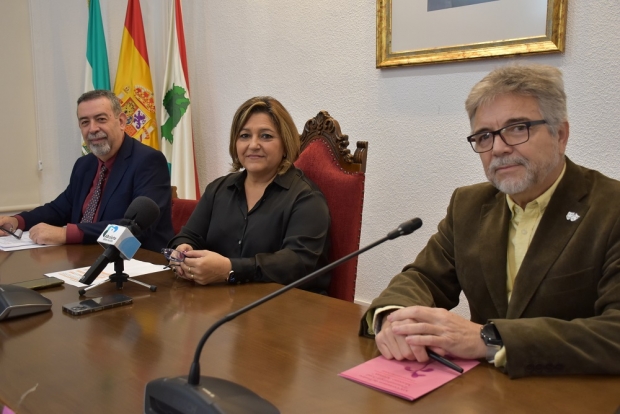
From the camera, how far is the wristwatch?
→ 108 cm

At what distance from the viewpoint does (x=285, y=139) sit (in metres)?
2.21

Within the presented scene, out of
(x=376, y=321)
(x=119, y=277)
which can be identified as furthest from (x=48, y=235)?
(x=376, y=321)

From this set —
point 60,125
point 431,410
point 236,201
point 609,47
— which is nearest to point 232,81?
point 60,125

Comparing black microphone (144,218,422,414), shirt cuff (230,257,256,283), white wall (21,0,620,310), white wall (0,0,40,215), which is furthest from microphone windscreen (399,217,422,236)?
white wall (0,0,40,215)

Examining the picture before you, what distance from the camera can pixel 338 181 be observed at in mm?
2150

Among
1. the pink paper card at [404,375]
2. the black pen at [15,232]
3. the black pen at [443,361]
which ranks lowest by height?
the black pen at [15,232]

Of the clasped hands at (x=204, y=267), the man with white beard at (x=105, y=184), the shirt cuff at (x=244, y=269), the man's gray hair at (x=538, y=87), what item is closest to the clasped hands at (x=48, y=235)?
the man with white beard at (x=105, y=184)

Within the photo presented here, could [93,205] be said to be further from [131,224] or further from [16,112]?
[16,112]

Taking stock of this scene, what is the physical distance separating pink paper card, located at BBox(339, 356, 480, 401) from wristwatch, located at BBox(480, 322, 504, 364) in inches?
1.2

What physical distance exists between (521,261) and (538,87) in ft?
1.43

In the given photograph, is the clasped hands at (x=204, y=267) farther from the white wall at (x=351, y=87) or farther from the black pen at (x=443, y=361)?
the white wall at (x=351, y=87)

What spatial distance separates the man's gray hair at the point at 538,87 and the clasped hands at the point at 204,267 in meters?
0.92

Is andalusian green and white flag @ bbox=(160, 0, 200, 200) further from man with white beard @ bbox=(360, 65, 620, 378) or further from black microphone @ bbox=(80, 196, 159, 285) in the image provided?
man with white beard @ bbox=(360, 65, 620, 378)

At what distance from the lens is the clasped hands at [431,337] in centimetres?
109
